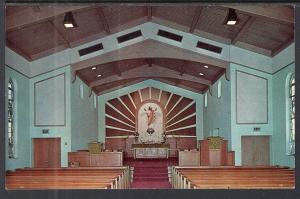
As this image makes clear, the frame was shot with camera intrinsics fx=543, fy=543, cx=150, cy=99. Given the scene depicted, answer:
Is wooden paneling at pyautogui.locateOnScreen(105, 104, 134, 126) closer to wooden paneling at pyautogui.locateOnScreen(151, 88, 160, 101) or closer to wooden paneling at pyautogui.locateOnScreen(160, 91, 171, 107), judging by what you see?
wooden paneling at pyautogui.locateOnScreen(151, 88, 160, 101)

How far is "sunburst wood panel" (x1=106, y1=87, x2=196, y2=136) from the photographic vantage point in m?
21.1

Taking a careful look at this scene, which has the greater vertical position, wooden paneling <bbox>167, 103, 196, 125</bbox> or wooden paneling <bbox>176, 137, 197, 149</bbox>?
wooden paneling <bbox>167, 103, 196, 125</bbox>

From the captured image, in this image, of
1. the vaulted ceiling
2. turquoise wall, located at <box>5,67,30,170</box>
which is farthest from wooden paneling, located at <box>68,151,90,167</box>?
turquoise wall, located at <box>5,67,30,170</box>

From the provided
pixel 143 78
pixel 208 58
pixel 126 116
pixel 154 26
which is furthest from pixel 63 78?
pixel 126 116

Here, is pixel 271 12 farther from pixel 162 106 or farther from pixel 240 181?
pixel 162 106

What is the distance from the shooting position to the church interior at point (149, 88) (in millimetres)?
10898

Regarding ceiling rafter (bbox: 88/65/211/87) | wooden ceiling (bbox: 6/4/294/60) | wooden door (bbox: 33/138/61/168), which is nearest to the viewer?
wooden door (bbox: 33/138/61/168)

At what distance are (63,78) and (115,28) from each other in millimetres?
2469

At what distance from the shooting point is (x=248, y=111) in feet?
52.7

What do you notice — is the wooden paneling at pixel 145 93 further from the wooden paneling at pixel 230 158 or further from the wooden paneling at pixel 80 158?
the wooden paneling at pixel 230 158

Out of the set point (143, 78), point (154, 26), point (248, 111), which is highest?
point (154, 26)

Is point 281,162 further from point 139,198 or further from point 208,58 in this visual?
point 139,198

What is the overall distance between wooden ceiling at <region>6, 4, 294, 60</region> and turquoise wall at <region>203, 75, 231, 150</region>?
78.1 inches

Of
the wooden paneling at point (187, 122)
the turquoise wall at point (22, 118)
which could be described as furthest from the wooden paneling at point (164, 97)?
the turquoise wall at point (22, 118)
